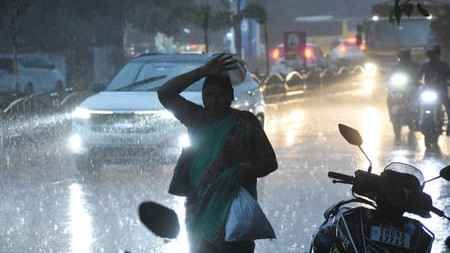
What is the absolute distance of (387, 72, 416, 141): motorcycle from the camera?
20250mm

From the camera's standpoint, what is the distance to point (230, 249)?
18.1ft

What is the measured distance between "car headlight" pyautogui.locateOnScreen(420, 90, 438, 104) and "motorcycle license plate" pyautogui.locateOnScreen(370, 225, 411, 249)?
13537 millimetres

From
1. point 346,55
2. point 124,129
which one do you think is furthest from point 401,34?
point 346,55

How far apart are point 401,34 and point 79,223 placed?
3010cm

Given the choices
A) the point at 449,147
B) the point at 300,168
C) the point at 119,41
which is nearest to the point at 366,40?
the point at 119,41

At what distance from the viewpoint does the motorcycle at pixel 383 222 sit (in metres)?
5.30

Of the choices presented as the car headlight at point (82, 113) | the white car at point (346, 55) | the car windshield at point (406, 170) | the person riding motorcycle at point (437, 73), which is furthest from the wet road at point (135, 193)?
the white car at point (346, 55)

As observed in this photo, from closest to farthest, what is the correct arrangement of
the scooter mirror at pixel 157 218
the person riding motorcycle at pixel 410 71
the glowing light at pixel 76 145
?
the scooter mirror at pixel 157 218 → the glowing light at pixel 76 145 → the person riding motorcycle at pixel 410 71

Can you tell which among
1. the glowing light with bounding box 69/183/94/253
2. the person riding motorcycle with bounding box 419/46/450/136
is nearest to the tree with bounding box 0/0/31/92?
the person riding motorcycle with bounding box 419/46/450/136

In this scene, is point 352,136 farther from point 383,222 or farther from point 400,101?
point 400,101

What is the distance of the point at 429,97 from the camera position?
18625mm

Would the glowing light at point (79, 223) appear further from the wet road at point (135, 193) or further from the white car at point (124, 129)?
the white car at point (124, 129)

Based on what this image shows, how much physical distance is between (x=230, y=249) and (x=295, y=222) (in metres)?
5.63

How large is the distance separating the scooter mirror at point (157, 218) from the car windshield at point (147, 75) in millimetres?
11398
